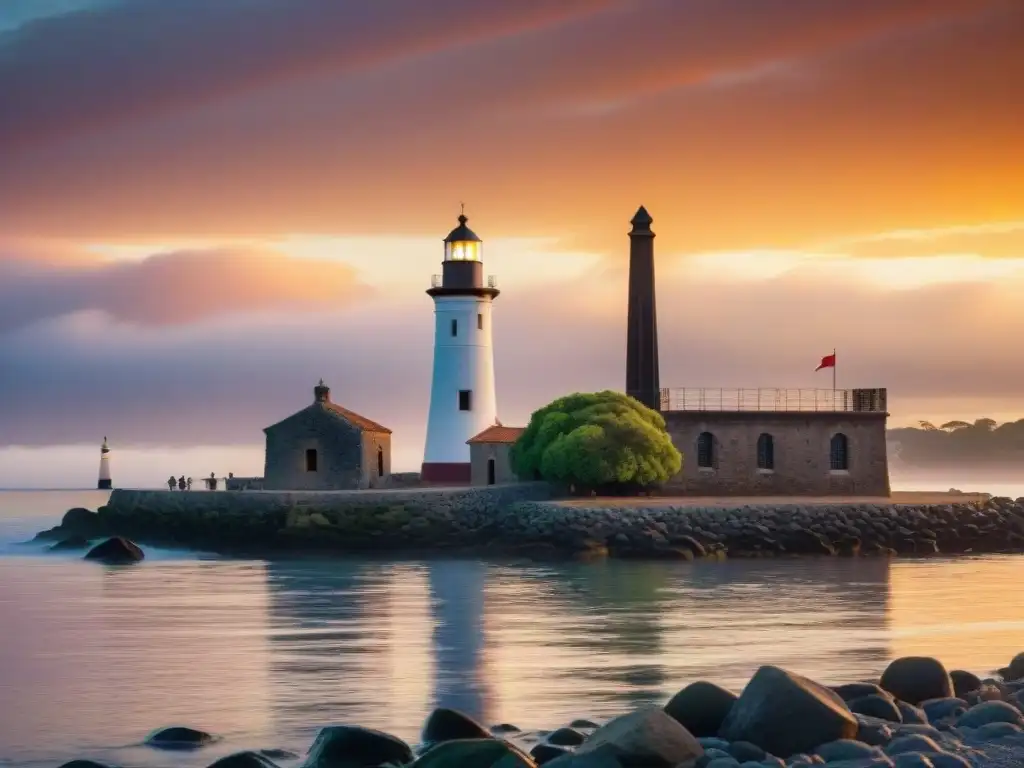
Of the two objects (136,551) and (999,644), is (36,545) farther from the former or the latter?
(999,644)

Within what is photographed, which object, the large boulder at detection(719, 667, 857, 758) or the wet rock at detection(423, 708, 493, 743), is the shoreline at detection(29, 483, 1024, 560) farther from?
the large boulder at detection(719, 667, 857, 758)

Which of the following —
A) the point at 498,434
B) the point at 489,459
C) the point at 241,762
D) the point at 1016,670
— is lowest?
the point at 241,762

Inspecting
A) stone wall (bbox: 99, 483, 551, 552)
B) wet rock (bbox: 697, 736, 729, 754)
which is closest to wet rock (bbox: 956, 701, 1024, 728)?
wet rock (bbox: 697, 736, 729, 754)

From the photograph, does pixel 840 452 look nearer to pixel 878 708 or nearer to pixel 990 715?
pixel 878 708

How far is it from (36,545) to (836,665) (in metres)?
35.6

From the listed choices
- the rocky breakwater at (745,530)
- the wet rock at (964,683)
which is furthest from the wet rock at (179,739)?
the rocky breakwater at (745,530)

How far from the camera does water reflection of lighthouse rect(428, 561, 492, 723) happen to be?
53.7 ft

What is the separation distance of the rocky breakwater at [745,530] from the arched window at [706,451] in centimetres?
599

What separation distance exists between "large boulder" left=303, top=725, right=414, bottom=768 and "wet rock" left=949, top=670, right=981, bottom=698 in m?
6.35

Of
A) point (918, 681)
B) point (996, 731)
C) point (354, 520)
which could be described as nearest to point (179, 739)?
point (918, 681)

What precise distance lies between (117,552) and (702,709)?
29.3 metres

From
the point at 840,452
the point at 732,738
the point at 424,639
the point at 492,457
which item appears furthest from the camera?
the point at 840,452

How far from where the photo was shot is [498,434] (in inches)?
1815

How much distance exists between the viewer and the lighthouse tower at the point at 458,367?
47.1 meters
